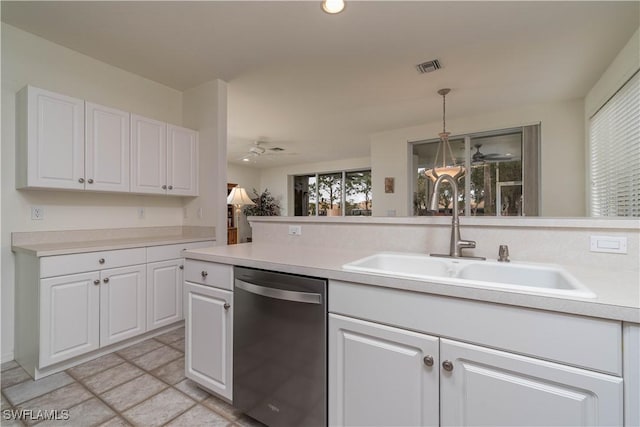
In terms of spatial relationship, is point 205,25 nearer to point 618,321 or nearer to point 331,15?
point 331,15

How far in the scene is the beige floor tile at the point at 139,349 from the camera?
2227 millimetres

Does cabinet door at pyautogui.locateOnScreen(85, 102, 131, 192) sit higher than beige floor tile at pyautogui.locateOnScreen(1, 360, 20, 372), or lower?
higher

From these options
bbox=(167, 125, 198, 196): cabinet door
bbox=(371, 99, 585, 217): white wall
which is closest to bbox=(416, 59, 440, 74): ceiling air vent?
bbox=(371, 99, 585, 217): white wall

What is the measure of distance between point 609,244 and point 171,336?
310 cm

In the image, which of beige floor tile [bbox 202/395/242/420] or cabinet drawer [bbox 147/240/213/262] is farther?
cabinet drawer [bbox 147/240/213/262]

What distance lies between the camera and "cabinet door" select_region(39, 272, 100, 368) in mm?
1879

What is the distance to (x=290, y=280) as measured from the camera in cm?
126

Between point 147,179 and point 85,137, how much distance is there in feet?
1.86

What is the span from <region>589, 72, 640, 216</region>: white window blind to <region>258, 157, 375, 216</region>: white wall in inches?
203

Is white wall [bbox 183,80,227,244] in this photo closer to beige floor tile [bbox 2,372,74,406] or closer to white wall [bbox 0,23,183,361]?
white wall [bbox 0,23,183,361]

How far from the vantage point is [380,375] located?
3.48 feet

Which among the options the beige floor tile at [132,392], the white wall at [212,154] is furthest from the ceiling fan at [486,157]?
the beige floor tile at [132,392]

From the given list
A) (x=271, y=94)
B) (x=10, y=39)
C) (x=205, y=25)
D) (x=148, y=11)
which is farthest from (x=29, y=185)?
(x=271, y=94)

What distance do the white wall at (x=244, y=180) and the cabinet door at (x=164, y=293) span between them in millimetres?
5103
